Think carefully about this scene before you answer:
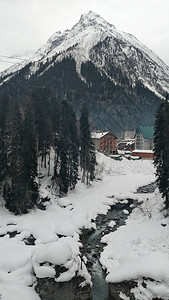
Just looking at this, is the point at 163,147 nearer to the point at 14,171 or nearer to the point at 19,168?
the point at 19,168

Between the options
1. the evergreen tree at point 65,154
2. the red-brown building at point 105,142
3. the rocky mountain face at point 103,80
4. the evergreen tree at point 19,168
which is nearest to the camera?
the evergreen tree at point 19,168

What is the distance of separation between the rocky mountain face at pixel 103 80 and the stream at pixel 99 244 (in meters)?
76.6

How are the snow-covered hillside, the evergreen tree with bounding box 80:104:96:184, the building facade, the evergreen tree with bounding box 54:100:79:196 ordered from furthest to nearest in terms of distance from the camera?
1. the snow-covered hillside
2. the building facade
3. the evergreen tree with bounding box 80:104:96:184
4. the evergreen tree with bounding box 54:100:79:196

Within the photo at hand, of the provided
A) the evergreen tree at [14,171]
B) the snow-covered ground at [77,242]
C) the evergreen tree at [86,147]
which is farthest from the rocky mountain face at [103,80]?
the evergreen tree at [14,171]

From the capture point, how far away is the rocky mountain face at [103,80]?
122 meters

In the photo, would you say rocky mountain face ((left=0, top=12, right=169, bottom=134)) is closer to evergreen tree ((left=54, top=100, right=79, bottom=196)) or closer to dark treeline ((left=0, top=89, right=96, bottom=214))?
dark treeline ((left=0, top=89, right=96, bottom=214))

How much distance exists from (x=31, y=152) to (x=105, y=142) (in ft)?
158

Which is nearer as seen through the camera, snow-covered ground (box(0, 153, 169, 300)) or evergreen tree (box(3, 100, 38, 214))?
snow-covered ground (box(0, 153, 169, 300))

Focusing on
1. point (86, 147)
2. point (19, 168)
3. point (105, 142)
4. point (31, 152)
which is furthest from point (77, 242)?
point (105, 142)

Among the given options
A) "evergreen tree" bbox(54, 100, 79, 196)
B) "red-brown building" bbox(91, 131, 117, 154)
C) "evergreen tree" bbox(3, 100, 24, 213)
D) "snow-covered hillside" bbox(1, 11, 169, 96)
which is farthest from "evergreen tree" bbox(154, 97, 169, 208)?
"snow-covered hillside" bbox(1, 11, 169, 96)

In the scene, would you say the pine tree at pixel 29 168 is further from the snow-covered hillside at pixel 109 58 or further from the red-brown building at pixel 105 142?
the snow-covered hillside at pixel 109 58

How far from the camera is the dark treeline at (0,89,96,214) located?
31625mm

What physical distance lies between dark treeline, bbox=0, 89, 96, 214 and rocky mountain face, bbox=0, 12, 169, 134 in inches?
2455

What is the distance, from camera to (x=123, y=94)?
5472 inches
